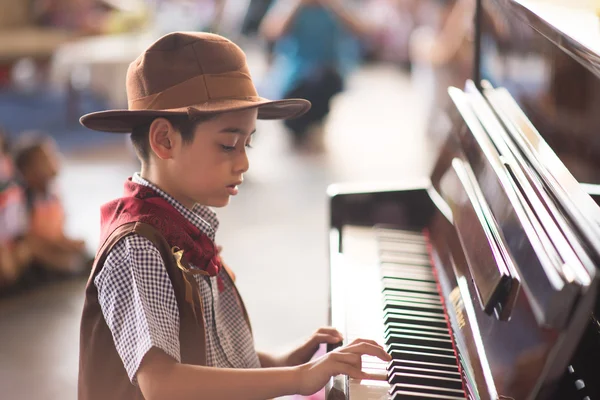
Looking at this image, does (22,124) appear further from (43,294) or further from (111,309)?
(111,309)

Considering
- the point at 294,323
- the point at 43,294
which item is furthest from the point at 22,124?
the point at 294,323

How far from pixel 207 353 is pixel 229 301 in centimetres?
18

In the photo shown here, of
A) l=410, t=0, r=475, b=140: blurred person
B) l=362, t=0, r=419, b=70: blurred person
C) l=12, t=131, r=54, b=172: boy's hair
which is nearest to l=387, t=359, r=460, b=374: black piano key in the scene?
l=12, t=131, r=54, b=172: boy's hair

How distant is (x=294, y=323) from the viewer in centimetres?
360

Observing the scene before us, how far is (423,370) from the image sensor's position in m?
1.41

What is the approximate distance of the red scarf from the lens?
4.66ft

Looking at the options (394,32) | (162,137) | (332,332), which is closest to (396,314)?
(332,332)

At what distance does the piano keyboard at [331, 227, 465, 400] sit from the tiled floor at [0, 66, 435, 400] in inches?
9.6

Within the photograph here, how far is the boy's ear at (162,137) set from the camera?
1.44m

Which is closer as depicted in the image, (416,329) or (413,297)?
(416,329)

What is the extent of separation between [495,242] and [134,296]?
26.0 inches

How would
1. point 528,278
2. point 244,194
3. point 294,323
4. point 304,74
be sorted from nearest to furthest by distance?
point 528,278
point 294,323
point 244,194
point 304,74

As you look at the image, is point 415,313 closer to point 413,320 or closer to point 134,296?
point 413,320

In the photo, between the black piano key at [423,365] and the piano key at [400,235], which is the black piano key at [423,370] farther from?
the piano key at [400,235]
